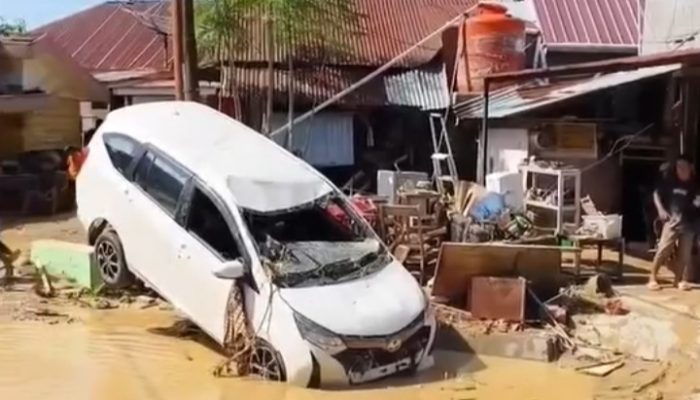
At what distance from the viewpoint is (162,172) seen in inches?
428

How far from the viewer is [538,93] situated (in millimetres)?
17984

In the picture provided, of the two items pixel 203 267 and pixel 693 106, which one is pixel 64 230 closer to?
pixel 203 267

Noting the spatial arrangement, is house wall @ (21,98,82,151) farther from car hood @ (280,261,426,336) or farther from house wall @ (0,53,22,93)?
car hood @ (280,261,426,336)

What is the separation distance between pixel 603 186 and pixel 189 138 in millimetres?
8124

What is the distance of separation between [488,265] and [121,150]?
4.46m

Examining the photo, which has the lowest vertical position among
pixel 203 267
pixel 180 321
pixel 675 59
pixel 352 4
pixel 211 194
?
pixel 180 321

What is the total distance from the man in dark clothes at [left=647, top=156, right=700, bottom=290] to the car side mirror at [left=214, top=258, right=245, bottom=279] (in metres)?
6.07

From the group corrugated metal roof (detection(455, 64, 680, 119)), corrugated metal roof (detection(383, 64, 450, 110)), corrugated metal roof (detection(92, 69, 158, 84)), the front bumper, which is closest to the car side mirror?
the front bumper

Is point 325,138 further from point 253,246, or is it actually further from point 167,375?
point 167,375

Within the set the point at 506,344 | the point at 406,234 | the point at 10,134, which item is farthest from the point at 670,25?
the point at 10,134

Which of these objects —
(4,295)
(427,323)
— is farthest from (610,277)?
(4,295)

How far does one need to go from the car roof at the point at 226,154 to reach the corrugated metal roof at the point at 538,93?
249 inches

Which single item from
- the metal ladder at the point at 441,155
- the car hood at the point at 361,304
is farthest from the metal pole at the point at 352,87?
the car hood at the point at 361,304

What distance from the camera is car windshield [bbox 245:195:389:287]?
9.57 meters
